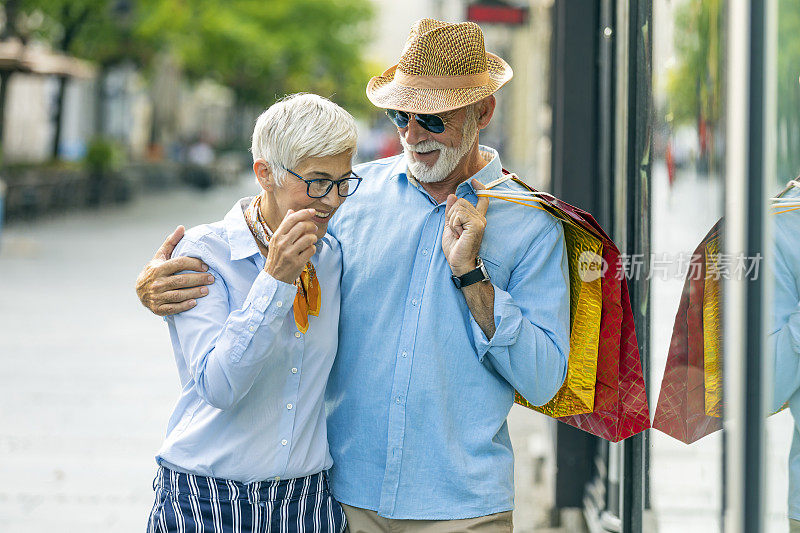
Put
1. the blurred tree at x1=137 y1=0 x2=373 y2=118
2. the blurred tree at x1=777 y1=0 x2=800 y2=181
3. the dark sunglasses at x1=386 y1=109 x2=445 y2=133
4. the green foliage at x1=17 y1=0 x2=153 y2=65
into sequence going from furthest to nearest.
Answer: the blurred tree at x1=137 y1=0 x2=373 y2=118, the green foliage at x1=17 y1=0 x2=153 y2=65, the dark sunglasses at x1=386 y1=109 x2=445 y2=133, the blurred tree at x1=777 y1=0 x2=800 y2=181

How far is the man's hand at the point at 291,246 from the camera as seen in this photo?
2.18 meters

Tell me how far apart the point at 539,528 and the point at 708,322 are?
2936mm

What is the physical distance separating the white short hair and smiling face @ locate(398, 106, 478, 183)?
26cm

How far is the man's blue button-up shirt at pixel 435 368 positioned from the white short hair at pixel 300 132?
409 mm

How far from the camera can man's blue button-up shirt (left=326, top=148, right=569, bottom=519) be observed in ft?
8.10

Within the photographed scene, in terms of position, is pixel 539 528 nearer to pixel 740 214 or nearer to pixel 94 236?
pixel 740 214

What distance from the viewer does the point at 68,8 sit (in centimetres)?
2167

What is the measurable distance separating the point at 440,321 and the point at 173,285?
66 centimetres

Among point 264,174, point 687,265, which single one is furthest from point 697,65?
point 264,174

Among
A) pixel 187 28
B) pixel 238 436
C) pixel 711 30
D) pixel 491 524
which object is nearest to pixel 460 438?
pixel 491 524

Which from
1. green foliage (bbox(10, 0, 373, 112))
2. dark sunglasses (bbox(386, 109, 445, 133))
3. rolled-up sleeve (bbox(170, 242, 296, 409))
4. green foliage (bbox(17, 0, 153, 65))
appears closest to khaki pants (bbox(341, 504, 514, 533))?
rolled-up sleeve (bbox(170, 242, 296, 409))

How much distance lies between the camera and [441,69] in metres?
2.60

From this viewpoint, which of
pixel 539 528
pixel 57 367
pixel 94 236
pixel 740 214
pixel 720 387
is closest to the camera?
pixel 740 214

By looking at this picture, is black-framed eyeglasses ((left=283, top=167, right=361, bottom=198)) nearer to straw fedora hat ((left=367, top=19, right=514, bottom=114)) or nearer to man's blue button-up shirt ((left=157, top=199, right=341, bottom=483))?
man's blue button-up shirt ((left=157, top=199, right=341, bottom=483))
